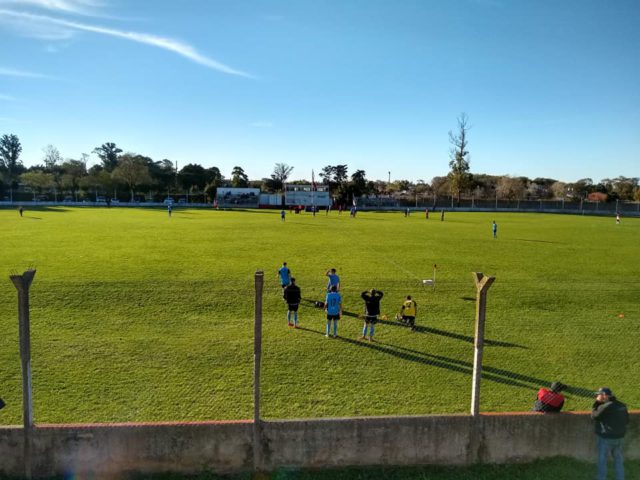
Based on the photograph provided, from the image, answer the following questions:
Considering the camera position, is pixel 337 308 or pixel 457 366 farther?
pixel 337 308

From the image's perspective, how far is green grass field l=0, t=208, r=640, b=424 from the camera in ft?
30.6

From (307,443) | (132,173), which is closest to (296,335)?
(307,443)

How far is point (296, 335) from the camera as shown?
13.1 m

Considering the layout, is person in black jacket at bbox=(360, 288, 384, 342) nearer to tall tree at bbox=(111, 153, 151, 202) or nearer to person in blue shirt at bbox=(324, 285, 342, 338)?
person in blue shirt at bbox=(324, 285, 342, 338)

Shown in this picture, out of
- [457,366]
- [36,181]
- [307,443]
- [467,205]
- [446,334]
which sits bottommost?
[457,366]

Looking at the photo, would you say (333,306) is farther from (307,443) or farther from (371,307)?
(307,443)

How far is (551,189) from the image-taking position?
142 m

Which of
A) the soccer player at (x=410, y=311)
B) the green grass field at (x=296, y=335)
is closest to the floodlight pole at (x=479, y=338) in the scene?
the green grass field at (x=296, y=335)

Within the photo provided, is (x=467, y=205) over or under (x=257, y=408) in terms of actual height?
over

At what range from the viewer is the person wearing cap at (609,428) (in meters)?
6.19

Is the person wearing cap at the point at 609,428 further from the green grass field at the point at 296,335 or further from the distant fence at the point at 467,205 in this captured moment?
the distant fence at the point at 467,205

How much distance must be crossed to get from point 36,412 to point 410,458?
681cm

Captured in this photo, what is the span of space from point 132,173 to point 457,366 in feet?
324

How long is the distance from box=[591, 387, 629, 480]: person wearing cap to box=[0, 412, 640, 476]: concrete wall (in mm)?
343
